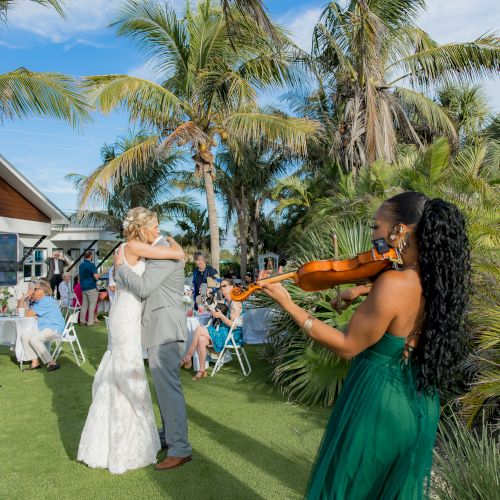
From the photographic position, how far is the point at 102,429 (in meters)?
4.07

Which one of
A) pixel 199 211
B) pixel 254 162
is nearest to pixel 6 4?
pixel 254 162

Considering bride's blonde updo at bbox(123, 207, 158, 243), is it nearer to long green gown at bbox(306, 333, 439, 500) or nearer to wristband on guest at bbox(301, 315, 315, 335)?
wristband on guest at bbox(301, 315, 315, 335)

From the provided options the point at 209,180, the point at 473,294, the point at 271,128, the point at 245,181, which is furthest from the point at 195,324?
the point at 245,181

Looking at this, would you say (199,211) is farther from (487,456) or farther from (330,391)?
(487,456)

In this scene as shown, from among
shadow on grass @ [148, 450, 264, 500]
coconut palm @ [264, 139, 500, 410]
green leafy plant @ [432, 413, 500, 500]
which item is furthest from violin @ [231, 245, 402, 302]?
coconut palm @ [264, 139, 500, 410]

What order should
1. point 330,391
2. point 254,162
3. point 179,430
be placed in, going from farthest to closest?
point 254,162
point 330,391
point 179,430

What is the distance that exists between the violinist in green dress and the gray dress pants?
2.15 meters

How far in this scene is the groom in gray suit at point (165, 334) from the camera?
3930 mm

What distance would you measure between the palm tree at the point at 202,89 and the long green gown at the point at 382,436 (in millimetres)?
10881

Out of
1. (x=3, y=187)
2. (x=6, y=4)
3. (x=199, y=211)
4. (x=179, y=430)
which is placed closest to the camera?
(x=179, y=430)

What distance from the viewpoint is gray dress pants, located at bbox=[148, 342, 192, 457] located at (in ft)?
12.9

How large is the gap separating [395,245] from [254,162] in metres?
24.1

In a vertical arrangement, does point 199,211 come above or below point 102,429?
above

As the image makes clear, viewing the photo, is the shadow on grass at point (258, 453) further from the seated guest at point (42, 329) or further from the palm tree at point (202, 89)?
the palm tree at point (202, 89)
